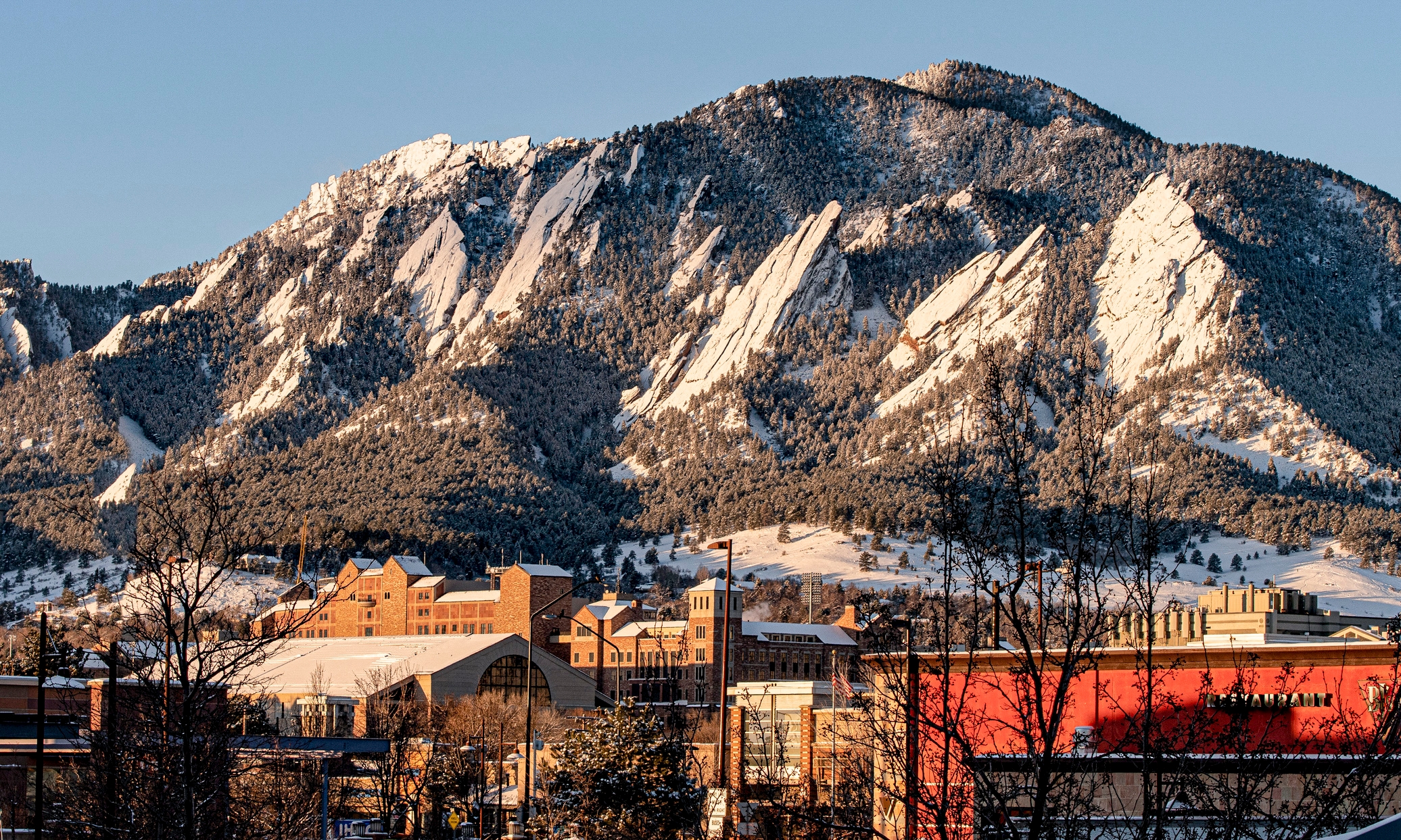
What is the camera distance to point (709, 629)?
136 m

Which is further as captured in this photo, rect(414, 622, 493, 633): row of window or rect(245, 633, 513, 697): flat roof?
rect(414, 622, 493, 633): row of window

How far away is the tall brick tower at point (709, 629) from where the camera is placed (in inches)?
5310

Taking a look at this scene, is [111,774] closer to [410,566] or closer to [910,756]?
[910,756]

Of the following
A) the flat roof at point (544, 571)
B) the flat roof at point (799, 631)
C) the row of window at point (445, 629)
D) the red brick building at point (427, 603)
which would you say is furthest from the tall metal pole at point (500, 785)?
the row of window at point (445, 629)

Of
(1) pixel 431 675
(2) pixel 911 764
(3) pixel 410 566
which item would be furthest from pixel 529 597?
(2) pixel 911 764

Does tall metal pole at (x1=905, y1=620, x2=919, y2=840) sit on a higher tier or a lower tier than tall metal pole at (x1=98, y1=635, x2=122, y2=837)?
higher

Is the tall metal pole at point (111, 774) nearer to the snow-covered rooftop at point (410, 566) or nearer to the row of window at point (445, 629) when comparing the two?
the row of window at point (445, 629)

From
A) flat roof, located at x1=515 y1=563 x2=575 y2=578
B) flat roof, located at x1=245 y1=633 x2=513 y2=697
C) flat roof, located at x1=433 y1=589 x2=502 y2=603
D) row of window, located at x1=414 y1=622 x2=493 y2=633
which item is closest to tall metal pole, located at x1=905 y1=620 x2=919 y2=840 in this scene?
flat roof, located at x1=245 y1=633 x2=513 y2=697

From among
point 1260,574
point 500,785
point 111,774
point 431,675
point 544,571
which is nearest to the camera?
point 111,774

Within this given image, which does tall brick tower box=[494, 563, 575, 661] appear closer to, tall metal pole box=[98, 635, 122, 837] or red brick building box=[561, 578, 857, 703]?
red brick building box=[561, 578, 857, 703]

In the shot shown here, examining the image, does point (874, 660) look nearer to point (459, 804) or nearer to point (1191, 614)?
point (459, 804)

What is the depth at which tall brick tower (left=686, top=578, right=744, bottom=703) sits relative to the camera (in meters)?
135

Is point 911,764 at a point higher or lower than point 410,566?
lower

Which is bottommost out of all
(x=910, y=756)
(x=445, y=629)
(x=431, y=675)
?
(x=431, y=675)
